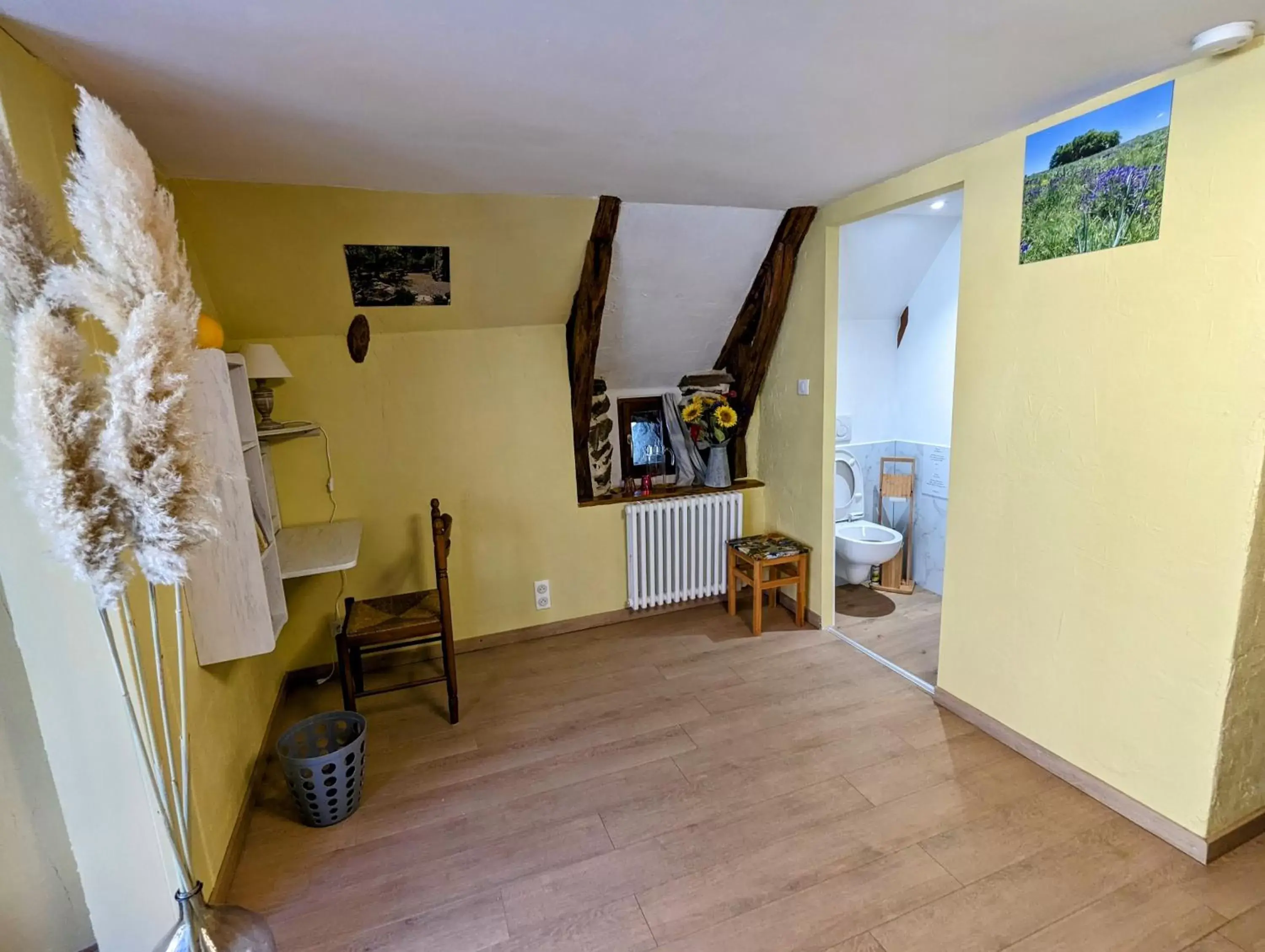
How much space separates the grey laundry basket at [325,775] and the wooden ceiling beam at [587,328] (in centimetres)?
164

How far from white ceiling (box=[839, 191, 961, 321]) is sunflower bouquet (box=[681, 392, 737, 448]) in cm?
85

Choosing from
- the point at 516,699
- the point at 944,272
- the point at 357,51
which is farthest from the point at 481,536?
the point at 944,272

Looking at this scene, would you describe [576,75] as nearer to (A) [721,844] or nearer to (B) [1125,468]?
(B) [1125,468]

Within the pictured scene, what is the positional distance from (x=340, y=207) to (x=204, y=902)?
2204 millimetres

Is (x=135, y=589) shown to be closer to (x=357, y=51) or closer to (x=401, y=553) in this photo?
(x=357, y=51)

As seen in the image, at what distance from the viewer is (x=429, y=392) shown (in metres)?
2.95

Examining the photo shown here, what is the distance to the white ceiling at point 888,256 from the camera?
3248 millimetres

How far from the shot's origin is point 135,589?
143cm

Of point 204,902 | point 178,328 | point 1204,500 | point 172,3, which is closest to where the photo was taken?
point 178,328

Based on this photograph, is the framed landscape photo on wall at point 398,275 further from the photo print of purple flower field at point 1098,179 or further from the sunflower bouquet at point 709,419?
the photo print of purple flower field at point 1098,179

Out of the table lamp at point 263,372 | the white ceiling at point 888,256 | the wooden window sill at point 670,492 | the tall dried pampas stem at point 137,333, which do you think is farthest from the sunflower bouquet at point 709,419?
the tall dried pampas stem at point 137,333

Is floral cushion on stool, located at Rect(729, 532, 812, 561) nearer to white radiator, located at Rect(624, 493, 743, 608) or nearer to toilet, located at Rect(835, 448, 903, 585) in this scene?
white radiator, located at Rect(624, 493, 743, 608)

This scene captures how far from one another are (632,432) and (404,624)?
171 cm

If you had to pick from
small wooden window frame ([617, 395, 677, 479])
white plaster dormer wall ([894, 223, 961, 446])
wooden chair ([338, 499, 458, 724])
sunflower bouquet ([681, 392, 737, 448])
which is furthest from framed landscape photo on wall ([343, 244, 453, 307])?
white plaster dormer wall ([894, 223, 961, 446])
